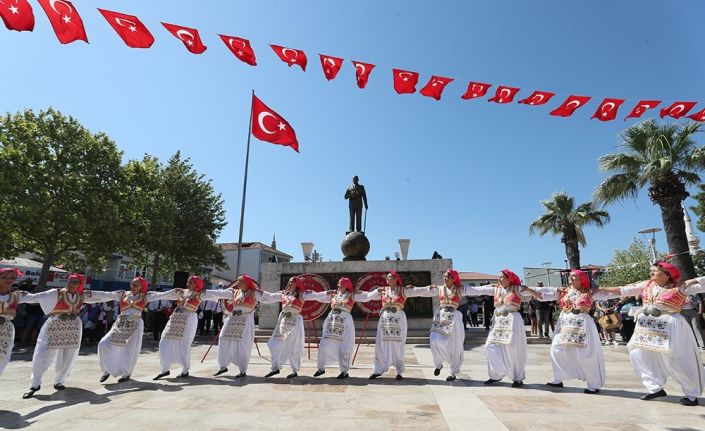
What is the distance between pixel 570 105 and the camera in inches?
392

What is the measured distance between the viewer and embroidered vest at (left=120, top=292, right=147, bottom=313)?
23.1 ft

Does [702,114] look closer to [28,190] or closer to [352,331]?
[352,331]

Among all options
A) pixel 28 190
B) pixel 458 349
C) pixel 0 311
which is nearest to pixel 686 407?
pixel 458 349

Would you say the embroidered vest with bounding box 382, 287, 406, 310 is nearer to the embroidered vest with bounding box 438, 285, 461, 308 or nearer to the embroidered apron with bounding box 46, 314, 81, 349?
the embroidered vest with bounding box 438, 285, 461, 308

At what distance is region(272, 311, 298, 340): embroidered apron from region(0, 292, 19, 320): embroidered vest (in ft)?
12.5

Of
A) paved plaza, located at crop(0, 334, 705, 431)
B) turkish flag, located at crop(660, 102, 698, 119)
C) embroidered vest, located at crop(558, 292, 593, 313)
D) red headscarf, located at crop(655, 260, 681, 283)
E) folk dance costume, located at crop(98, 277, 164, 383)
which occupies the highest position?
turkish flag, located at crop(660, 102, 698, 119)

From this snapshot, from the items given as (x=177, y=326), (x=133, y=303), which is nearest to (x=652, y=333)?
(x=177, y=326)

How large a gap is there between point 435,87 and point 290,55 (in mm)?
3614

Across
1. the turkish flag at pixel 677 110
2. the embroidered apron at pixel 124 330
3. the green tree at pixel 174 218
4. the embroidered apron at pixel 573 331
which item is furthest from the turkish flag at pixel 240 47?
the green tree at pixel 174 218

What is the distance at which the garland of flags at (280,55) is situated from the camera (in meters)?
6.96

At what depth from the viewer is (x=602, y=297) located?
6.22 metres

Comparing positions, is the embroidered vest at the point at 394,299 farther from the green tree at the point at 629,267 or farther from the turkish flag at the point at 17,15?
the green tree at the point at 629,267

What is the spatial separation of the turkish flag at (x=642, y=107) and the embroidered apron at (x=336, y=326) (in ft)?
28.5

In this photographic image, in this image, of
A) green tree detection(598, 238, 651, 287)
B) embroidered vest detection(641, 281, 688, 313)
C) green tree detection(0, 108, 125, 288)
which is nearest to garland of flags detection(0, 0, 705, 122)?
embroidered vest detection(641, 281, 688, 313)
